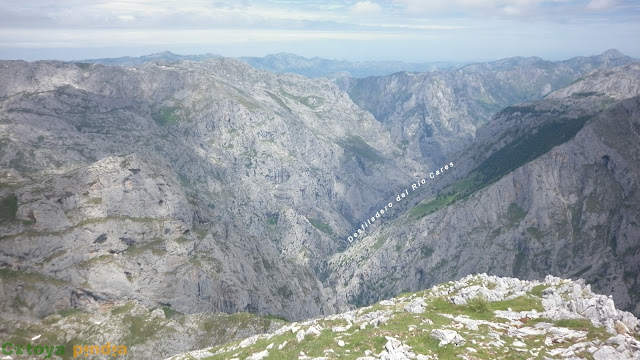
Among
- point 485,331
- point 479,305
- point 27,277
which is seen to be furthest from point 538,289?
point 27,277

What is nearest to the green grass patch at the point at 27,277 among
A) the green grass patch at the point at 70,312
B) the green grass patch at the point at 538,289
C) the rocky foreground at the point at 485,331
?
the green grass patch at the point at 70,312

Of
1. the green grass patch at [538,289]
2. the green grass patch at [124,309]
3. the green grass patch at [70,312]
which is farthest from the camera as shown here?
the green grass patch at [124,309]

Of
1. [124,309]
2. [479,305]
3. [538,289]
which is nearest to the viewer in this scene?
[479,305]

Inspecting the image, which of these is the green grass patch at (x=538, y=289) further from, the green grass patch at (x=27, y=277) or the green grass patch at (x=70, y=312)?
the green grass patch at (x=27, y=277)

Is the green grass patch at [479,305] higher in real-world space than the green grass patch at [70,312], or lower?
higher

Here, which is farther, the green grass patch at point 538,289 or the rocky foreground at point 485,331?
the green grass patch at point 538,289

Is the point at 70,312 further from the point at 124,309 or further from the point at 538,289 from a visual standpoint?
the point at 538,289

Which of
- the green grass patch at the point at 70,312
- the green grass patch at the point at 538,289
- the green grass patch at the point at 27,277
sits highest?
the green grass patch at the point at 538,289

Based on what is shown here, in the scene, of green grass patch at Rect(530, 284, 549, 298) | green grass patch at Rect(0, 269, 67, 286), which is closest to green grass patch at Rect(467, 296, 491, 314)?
green grass patch at Rect(530, 284, 549, 298)
